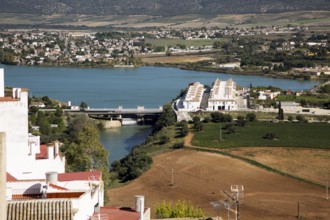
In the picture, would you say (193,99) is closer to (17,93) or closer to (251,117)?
(251,117)

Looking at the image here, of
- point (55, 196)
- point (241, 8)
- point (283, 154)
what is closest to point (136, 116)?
point (283, 154)

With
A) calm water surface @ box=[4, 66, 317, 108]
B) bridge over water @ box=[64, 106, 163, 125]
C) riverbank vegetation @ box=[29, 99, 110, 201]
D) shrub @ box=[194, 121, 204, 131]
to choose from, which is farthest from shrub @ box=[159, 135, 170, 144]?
calm water surface @ box=[4, 66, 317, 108]

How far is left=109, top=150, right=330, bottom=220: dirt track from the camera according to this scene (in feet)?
47.6

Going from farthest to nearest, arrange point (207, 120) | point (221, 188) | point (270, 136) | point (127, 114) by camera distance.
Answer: point (127, 114)
point (207, 120)
point (270, 136)
point (221, 188)

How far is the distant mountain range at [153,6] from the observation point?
12991 centimetres

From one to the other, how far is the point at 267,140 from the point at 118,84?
72.1 ft

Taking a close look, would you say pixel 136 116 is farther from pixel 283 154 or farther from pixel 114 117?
pixel 283 154

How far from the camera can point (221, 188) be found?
1639 cm

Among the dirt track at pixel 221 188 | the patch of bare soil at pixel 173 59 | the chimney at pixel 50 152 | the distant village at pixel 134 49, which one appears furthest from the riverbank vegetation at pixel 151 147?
the patch of bare soil at pixel 173 59

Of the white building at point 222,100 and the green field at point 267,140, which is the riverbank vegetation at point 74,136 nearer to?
the green field at point 267,140

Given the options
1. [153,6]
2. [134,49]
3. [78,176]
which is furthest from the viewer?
[153,6]

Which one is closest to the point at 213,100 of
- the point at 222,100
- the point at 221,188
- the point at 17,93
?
the point at 222,100

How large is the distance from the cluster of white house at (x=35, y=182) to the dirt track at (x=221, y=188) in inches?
257

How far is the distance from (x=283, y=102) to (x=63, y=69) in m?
26.9
